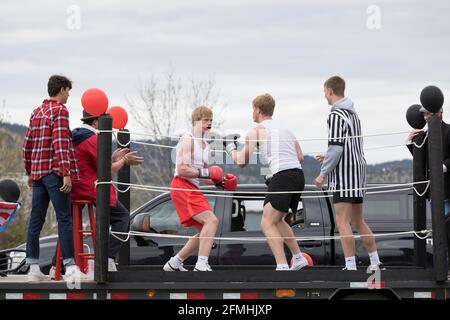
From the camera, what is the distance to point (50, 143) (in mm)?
7410

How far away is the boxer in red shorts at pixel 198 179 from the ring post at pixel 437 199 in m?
1.93

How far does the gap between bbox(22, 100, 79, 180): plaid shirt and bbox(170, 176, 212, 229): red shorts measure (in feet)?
3.07

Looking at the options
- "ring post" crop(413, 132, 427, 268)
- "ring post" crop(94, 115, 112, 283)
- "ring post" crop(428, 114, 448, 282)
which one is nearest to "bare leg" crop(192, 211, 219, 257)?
"ring post" crop(94, 115, 112, 283)

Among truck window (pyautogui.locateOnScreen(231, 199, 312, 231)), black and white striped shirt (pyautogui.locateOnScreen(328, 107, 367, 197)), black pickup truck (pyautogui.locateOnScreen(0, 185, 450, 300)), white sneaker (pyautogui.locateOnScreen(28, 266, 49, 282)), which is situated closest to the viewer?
black pickup truck (pyautogui.locateOnScreen(0, 185, 450, 300))

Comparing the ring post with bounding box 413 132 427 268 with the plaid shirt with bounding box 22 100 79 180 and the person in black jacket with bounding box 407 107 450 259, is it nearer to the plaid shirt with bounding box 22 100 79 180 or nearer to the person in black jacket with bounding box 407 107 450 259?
the person in black jacket with bounding box 407 107 450 259

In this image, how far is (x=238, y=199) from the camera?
34.8 feet

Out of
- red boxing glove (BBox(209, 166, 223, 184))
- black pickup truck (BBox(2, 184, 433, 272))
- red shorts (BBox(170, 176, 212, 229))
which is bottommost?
black pickup truck (BBox(2, 184, 433, 272))

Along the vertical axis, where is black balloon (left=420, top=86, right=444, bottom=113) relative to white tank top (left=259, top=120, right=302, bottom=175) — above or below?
above

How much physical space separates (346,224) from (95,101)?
2.26m

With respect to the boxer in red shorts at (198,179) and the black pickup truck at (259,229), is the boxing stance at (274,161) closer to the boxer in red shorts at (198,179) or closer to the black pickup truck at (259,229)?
the boxer in red shorts at (198,179)

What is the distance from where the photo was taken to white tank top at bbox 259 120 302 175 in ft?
26.2
